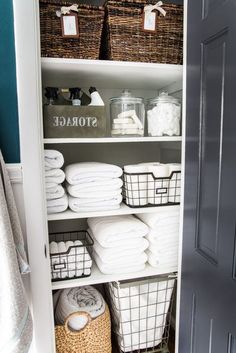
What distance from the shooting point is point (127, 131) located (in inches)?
46.3

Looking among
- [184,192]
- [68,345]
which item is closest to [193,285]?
[184,192]

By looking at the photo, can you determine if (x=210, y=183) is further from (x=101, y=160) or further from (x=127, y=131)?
(x=101, y=160)

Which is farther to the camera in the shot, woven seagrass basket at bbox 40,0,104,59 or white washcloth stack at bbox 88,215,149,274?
white washcloth stack at bbox 88,215,149,274

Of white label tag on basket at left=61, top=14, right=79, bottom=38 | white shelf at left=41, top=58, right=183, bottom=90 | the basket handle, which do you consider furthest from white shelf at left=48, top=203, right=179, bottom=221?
white label tag on basket at left=61, top=14, right=79, bottom=38

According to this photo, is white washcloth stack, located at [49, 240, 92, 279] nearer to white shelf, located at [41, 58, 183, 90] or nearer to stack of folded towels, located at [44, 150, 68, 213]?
stack of folded towels, located at [44, 150, 68, 213]

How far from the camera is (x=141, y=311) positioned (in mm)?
1319

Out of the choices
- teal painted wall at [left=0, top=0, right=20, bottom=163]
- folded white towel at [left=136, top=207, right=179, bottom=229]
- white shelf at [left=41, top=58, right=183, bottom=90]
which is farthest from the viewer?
folded white towel at [left=136, top=207, right=179, bottom=229]

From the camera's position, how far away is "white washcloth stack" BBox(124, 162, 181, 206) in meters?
1.19

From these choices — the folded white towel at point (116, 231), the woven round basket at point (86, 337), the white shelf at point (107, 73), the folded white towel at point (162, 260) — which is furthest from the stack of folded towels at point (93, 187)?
the woven round basket at point (86, 337)

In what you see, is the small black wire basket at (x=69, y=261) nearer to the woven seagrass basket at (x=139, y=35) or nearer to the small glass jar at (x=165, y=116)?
the small glass jar at (x=165, y=116)

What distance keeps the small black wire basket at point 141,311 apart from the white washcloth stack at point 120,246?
0.35 ft

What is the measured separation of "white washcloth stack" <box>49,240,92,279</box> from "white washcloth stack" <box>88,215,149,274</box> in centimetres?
8

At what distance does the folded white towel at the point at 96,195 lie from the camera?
1.16m

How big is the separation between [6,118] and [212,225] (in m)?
0.88
